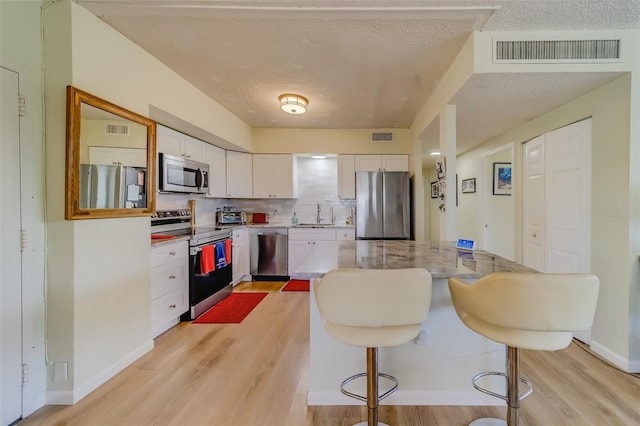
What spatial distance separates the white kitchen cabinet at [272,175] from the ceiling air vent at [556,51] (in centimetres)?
329

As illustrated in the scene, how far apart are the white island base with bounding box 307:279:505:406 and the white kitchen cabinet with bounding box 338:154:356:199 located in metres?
3.17

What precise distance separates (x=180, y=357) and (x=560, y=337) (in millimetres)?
2550

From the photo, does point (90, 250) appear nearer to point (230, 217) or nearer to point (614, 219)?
point (230, 217)

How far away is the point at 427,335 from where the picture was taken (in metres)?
1.77

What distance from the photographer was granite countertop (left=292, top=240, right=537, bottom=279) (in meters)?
1.53

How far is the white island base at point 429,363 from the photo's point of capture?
5.77 feet

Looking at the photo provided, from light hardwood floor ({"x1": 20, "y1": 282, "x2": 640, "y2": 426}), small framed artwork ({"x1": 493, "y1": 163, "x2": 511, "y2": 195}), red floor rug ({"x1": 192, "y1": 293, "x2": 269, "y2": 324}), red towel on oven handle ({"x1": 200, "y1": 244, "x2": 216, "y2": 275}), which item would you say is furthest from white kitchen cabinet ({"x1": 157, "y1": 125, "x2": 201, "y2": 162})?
small framed artwork ({"x1": 493, "y1": 163, "x2": 511, "y2": 195})

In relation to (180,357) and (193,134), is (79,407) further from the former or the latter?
(193,134)

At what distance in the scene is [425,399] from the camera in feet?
5.81

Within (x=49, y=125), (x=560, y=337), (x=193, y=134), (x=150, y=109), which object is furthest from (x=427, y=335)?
(x=193, y=134)

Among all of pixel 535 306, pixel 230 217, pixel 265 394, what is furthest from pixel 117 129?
pixel 535 306

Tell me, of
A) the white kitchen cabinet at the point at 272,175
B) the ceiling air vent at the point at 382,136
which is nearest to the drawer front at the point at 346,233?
the white kitchen cabinet at the point at 272,175

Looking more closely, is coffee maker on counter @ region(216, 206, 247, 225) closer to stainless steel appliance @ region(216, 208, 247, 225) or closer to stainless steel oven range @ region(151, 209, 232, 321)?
stainless steel appliance @ region(216, 208, 247, 225)

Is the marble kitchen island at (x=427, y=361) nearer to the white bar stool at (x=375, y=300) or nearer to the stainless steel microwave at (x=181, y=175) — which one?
the white bar stool at (x=375, y=300)
